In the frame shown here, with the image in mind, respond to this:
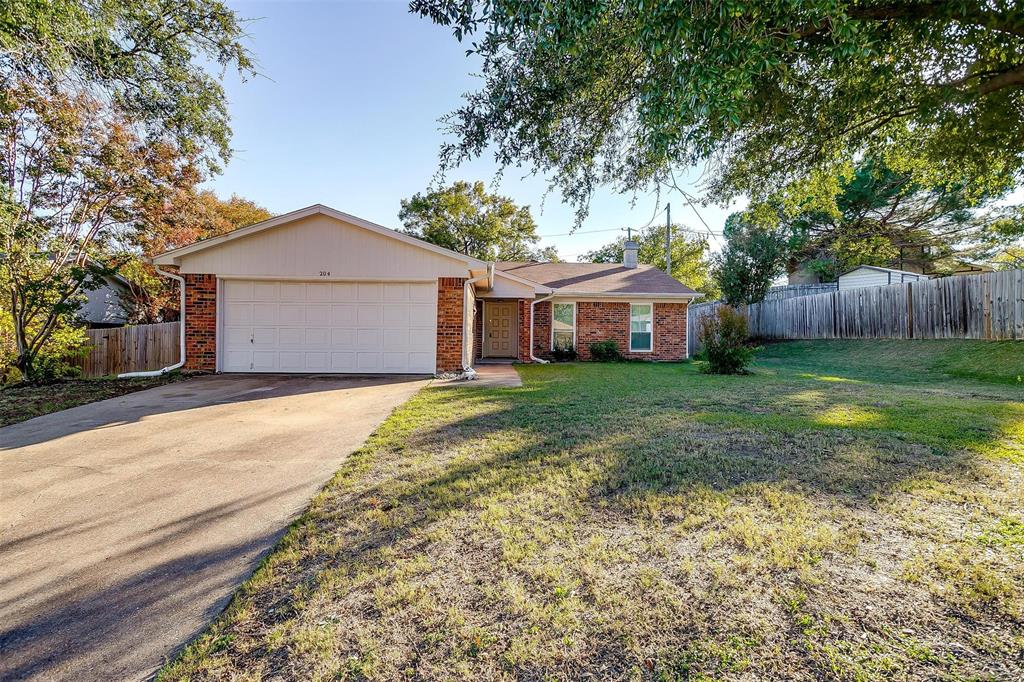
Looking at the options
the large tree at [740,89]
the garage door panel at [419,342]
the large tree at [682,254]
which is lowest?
the garage door panel at [419,342]

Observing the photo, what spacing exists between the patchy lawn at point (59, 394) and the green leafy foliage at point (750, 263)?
23.4 metres

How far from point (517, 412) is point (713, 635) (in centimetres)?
459

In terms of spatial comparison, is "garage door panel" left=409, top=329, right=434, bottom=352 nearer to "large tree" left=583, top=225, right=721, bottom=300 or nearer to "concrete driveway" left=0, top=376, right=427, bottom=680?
"concrete driveway" left=0, top=376, right=427, bottom=680

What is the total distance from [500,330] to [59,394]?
11098 millimetres

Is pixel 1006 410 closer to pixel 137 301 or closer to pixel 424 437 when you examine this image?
pixel 424 437

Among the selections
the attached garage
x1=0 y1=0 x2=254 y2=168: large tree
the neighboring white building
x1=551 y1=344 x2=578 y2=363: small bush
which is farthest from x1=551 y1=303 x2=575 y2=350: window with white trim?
the neighboring white building

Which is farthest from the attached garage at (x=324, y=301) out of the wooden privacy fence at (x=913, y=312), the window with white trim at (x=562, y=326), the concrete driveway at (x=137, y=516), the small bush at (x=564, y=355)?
the wooden privacy fence at (x=913, y=312)

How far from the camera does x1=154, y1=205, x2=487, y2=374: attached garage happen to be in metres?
10.5

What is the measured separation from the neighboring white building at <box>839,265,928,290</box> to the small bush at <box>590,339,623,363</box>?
13080mm

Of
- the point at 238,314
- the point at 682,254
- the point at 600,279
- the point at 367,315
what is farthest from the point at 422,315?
the point at 682,254

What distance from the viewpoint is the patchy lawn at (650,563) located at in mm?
1859

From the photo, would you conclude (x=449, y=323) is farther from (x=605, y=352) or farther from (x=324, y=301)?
(x=605, y=352)

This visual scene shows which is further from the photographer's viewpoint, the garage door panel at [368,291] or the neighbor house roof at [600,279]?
the neighbor house roof at [600,279]

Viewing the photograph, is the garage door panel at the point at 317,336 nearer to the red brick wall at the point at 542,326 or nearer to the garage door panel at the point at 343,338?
the garage door panel at the point at 343,338
